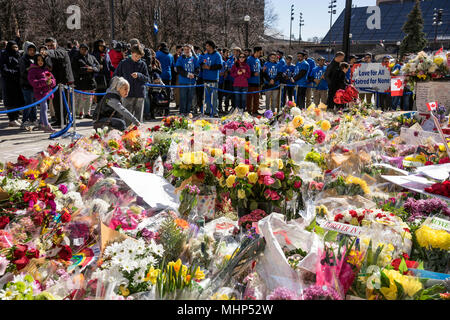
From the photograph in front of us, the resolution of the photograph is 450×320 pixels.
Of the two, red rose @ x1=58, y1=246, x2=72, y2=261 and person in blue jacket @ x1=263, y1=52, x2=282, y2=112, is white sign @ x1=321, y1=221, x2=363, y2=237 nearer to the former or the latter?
red rose @ x1=58, y1=246, x2=72, y2=261

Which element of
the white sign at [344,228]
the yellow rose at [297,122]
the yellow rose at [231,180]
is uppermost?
the yellow rose at [297,122]

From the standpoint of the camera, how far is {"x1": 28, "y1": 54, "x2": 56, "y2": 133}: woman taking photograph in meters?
8.13

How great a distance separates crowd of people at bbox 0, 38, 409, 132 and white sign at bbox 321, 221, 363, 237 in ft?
14.2

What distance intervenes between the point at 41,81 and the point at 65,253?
694cm

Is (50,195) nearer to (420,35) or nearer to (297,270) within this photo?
(297,270)

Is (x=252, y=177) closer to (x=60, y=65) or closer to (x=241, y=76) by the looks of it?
(x=60, y=65)

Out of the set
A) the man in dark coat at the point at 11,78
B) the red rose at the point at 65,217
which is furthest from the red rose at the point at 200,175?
the man in dark coat at the point at 11,78

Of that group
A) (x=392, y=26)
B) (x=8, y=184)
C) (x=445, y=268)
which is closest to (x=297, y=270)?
(x=445, y=268)

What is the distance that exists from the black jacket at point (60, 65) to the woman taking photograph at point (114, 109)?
3430 mm

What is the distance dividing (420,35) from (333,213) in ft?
167

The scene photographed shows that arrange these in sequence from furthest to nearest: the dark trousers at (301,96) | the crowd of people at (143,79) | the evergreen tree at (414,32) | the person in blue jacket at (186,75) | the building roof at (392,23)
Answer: the building roof at (392,23)
the evergreen tree at (414,32)
the dark trousers at (301,96)
the person in blue jacket at (186,75)
the crowd of people at (143,79)

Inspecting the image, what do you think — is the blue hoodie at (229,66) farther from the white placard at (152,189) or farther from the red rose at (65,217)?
the red rose at (65,217)

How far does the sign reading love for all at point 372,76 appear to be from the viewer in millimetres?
8688

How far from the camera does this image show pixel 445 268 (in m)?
2.04
